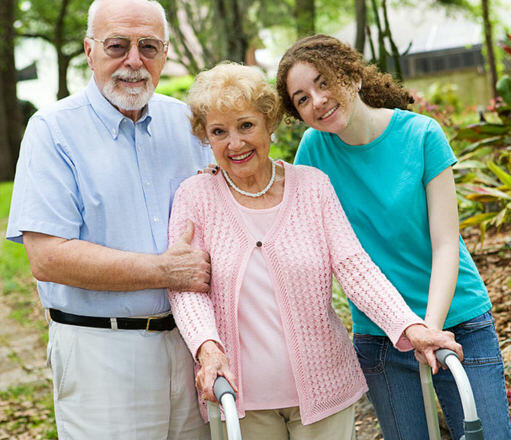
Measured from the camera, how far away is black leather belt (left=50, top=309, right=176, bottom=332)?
247cm

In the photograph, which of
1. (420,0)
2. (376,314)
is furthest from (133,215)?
(420,0)

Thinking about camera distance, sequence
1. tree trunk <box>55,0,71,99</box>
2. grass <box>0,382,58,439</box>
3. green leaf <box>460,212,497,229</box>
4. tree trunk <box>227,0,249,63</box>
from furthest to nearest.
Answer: tree trunk <box>55,0,71,99</box>
tree trunk <box>227,0,249,63</box>
green leaf <box>460,212,497,229</box>
grass <box>0,382,58,439</box>

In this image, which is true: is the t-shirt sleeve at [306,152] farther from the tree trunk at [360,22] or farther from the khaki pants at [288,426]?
the tree trunk at [360,22]

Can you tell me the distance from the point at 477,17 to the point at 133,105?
708 inches

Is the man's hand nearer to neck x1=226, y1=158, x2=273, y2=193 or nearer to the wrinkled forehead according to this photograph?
neck x1=226, y1=158, x2=273, y2=193

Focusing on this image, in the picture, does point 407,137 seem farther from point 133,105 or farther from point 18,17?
point 18,17

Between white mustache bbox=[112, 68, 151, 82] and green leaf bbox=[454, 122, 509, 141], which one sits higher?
green leaf bbox=[454, 122, 509, 141]

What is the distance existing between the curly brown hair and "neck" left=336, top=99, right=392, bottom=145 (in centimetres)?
9

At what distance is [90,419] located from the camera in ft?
8.14

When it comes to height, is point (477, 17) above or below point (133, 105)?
above

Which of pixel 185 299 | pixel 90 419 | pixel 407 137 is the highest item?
pixel 407 137

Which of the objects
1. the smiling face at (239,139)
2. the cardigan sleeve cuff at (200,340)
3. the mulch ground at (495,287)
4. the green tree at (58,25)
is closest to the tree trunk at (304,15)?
the mulch ground at (495,287)

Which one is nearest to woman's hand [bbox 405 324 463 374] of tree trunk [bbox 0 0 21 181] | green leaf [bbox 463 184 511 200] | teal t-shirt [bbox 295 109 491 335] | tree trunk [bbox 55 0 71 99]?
teal t-shirt [bbox 295 109 491 335]

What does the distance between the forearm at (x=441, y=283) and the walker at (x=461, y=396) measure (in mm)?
251
